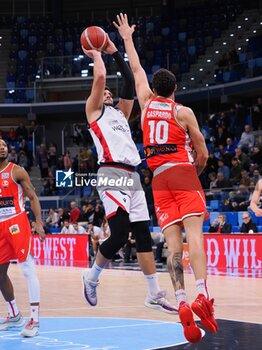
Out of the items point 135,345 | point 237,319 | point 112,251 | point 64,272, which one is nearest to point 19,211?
point 112,251

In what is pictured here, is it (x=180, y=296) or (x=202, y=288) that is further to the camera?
(x=180, y=296)

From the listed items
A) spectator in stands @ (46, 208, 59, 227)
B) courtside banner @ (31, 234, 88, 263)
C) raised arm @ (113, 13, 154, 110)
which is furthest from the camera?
spectator in stands @ (46, 208, 59, 227)

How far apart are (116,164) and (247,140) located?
17608 millimetres

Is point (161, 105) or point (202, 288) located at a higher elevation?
point (161, 105)

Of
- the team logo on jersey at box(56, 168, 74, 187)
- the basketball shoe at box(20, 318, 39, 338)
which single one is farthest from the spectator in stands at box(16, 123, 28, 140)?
the basketball shoe at box(20, 318, 39, 338)

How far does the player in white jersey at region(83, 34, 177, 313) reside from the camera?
24.5ft

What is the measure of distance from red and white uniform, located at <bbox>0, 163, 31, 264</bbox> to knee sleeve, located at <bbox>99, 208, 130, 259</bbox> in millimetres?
1335

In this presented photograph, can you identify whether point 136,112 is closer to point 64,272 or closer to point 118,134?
point 64,272

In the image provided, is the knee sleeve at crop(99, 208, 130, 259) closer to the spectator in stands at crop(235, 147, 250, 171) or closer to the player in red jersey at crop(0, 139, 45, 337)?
the player in red jersey at crop(0, 139, 45, 337)

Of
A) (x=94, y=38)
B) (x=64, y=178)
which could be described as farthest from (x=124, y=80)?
(x=64, y=178)

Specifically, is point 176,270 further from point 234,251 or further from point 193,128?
point 234,251

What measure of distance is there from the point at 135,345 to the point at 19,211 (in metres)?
2.20

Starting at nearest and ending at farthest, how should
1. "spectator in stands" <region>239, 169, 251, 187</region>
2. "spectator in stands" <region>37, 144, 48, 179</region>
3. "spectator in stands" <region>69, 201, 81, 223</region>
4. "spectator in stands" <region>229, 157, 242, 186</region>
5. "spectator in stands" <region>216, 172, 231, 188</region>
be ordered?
"spectator in stands" <region>239, 169, 251, 187</region>, "spectator in stands" <region>216, 172, 231, 188</region>, "spectator in stands" <region>229, 157, 242, 186</region>, "spectator in stands" <region>69, 201, 81, 223</region>, "spectator in stands" <region>37, 144, 48, 179</region>

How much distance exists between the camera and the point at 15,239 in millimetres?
8477
